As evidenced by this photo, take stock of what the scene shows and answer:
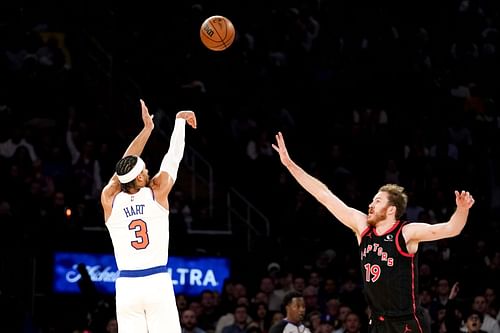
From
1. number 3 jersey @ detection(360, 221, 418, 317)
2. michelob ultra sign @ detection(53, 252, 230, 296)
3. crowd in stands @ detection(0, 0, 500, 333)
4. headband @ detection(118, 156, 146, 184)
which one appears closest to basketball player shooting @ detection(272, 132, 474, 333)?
number 3 jersey @ detection(360, 221, 418, 317)

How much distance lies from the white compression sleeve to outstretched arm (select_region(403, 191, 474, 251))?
6.91ft

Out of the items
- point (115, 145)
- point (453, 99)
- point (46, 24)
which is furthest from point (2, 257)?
point (453, 99)

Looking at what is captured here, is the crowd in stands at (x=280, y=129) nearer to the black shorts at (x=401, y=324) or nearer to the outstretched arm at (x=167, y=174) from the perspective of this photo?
the outstretched arm at (x=167, y=174)

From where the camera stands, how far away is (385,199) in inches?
360

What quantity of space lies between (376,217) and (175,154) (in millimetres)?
1912

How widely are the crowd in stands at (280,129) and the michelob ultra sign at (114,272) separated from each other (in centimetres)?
28

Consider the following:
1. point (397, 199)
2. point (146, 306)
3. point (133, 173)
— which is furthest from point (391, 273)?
point (133, 173)

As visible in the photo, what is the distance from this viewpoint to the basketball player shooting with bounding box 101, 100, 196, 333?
9.38 metres

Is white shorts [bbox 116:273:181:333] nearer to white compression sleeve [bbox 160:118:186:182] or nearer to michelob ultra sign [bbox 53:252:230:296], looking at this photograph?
white compression sleeve [bbox 160:118:186:182]

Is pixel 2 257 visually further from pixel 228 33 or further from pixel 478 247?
pixel 478 247

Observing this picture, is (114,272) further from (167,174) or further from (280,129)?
(167,174)

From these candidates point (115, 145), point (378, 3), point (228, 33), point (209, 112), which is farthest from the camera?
point (378, 3)

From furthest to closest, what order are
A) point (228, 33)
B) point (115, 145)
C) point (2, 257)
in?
point (115, 145) < point (2, 257) < point (228, 33)

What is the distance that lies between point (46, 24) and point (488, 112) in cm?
946
